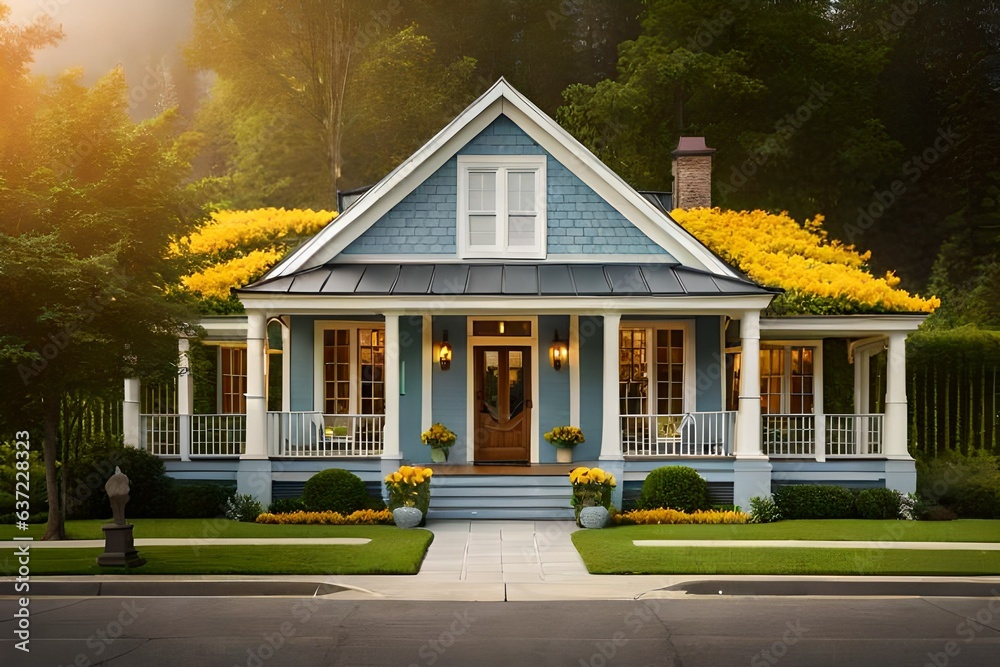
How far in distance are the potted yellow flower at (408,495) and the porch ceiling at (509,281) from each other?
3.10 metres

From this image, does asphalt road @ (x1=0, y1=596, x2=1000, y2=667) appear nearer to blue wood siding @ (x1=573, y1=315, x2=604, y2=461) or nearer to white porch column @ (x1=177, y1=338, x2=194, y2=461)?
white porch column @ (x1=177, y1=338, x2=194, y2=461)

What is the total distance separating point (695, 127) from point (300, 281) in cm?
2286

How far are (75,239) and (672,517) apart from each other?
33.1 ft

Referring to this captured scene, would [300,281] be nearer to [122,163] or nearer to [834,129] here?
[122,163]

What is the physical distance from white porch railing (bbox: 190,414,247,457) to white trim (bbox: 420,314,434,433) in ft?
11.1

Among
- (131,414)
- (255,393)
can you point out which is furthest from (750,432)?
(131,414)

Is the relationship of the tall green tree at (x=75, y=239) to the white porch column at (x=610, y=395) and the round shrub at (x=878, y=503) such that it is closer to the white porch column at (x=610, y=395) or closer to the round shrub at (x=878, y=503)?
the white porch column at (x=610, y=395)

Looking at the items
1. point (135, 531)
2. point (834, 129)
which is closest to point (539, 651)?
point (135, 531)

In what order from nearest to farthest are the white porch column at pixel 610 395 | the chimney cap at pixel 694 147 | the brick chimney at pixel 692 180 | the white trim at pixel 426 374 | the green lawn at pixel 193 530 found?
the green lawn at pixel 193 530, the white porch column at pixel 610 395, the white trim at pixel 426 374, the chimney cap at pixel 694 147, the brick chimney at pixel 692 180

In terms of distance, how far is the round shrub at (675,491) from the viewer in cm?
1861

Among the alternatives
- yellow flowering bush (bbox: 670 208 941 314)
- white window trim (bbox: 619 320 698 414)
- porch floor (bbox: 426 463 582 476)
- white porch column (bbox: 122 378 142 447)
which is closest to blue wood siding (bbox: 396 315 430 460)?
porch floor (bbox: 426 463 582 476)

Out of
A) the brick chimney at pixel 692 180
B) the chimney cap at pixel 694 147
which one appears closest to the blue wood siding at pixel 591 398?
the chimney cap at pixel 694 147

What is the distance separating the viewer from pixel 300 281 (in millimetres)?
19547

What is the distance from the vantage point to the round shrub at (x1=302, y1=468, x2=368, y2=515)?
1855 cm
